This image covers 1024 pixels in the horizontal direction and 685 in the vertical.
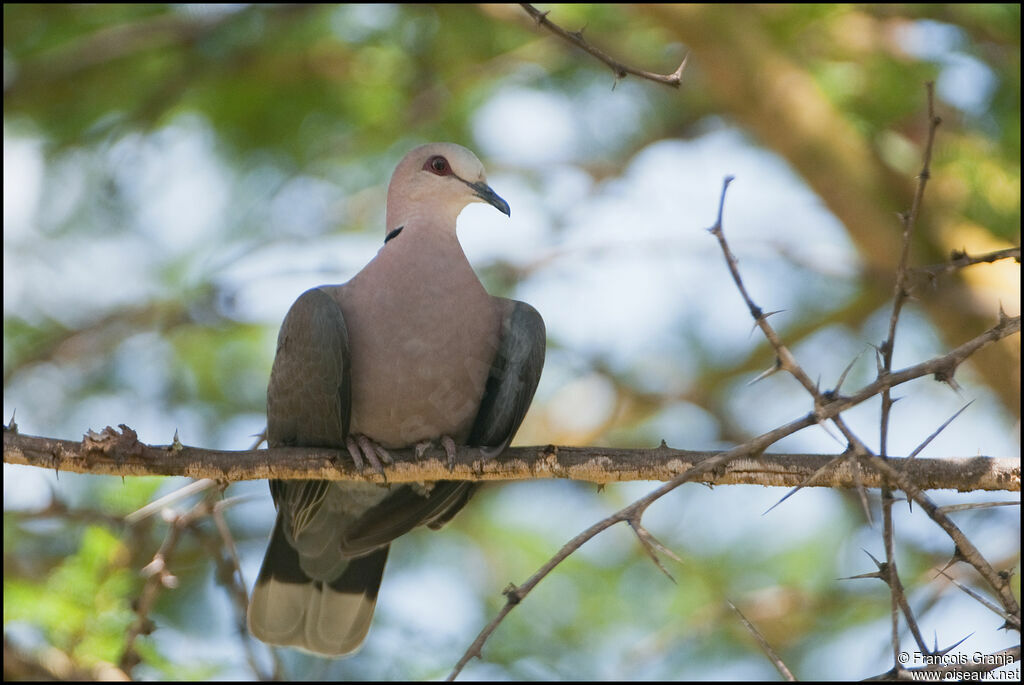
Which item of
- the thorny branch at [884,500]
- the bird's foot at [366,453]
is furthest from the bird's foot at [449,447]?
the thorny branch at [884,500]

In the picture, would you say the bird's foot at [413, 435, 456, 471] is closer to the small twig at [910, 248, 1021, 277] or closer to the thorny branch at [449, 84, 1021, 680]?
the thorny branch at [449, 84, 1021, 680]

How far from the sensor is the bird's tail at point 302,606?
446 cm

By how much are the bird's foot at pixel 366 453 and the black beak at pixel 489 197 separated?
45.5 inches

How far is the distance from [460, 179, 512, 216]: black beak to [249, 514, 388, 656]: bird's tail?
1.60 m

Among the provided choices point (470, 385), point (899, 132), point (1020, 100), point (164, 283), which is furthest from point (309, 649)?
point (899, 132)

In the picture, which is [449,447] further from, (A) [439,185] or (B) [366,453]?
(A) [439,185]

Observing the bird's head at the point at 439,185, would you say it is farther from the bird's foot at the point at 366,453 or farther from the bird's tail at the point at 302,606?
the bird's tail at the point at 302,606

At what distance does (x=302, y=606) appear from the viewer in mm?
4496

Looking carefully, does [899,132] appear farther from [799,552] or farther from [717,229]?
[717,229]

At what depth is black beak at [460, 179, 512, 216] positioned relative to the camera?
4.39 m

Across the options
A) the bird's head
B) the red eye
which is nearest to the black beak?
the bird's head

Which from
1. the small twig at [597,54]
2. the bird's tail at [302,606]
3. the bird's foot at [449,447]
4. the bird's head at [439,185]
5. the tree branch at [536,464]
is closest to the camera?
the small twig at [597,54]

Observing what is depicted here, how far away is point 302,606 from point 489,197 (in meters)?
1.90

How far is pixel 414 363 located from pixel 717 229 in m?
1.51
